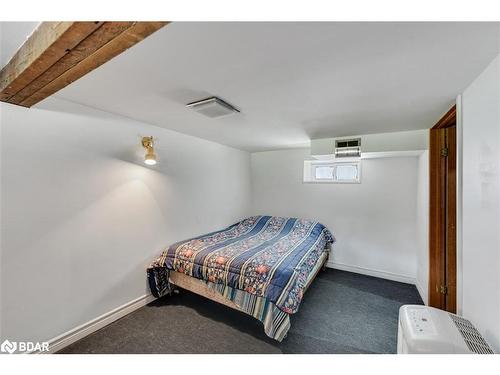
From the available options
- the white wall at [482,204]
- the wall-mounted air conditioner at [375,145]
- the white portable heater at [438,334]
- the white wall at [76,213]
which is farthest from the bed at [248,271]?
the wall-mounted air conditioner at [375,145]

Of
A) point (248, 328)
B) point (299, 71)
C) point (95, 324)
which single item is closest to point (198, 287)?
point (248, 328)

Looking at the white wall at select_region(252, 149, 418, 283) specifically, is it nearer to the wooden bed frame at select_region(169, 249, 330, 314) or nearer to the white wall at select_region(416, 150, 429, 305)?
the white wall at select_region(416, 150, 429, 305)

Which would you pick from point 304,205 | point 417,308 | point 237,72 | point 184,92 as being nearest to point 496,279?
point 417,308

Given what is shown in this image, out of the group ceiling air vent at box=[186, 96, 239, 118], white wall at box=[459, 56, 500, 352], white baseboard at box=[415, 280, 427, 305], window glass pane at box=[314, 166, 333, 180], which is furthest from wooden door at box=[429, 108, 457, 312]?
ceiling air vent at box=[186, 96, 239, 118]

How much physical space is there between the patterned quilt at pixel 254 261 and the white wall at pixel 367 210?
396mm

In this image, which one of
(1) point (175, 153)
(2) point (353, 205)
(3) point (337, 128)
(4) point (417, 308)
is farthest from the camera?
(2) point (353, 205)

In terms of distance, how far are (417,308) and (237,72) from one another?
6.19ft

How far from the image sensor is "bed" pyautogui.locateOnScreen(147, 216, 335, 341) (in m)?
1.83

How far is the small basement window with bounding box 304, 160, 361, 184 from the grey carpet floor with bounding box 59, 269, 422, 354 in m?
1.72

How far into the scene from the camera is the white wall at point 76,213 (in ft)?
5.11

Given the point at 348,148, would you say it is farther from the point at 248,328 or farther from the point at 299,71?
the point at 248,328

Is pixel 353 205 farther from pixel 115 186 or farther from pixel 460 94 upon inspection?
pixel 115 186

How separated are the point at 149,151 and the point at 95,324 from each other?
1.72 meters
